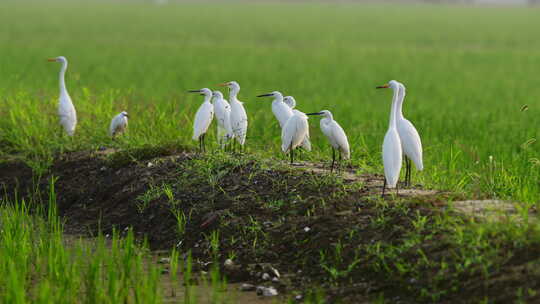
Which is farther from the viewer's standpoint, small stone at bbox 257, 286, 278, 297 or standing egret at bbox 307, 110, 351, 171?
standing egret at bbox 307, 110, 351, 171

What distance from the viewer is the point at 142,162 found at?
1023 cm

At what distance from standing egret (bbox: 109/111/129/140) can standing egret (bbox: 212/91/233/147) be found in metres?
1.49

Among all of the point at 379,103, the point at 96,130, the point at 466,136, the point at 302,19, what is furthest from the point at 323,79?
the point at 302,19

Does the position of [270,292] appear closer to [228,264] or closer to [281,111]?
[228,264]

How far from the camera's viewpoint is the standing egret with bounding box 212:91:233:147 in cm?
990

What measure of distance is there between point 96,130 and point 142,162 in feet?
6.87

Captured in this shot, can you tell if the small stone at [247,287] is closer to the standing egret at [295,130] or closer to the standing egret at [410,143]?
the standing egret at [410,143]

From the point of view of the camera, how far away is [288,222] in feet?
25.5

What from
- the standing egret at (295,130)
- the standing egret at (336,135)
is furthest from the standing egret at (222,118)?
the standing egret at (336,135)

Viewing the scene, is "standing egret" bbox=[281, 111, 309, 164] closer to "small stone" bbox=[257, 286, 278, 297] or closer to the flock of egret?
the flock of egret

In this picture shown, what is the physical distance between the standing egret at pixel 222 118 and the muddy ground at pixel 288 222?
1.50ft

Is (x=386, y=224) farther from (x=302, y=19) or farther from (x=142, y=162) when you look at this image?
(x=302, y=19)

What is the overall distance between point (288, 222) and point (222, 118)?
265cm

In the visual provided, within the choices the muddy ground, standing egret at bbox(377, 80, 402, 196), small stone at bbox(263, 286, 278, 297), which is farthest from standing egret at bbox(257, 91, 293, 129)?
small stone at bbox(263, 286, 278, 297)
